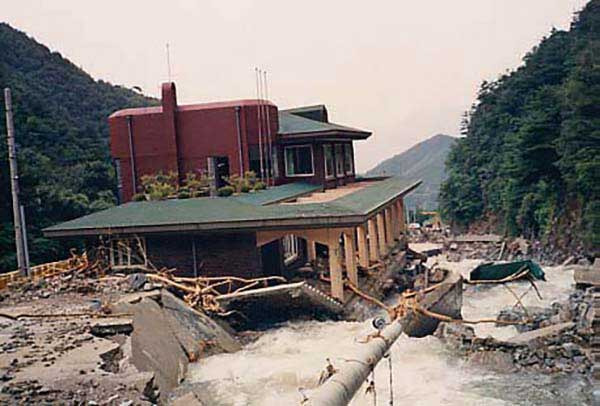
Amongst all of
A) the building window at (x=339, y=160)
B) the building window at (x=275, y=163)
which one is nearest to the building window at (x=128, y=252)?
the building window at (x=275, y=163)

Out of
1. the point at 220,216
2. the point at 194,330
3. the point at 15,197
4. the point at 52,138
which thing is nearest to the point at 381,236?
the point at 220,216

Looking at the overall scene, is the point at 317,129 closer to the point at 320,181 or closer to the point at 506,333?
the point at 320,181

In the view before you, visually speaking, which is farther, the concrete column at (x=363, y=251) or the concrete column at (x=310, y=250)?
the concrete column at (x=310, y=250)

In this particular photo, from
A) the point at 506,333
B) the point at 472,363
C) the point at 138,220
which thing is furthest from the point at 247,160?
the point at 472,363

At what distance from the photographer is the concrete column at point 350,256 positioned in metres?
14.5

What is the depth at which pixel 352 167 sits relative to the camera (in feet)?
90.3

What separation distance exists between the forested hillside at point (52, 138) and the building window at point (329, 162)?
34.4 ft

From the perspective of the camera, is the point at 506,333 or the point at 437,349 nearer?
the point at 437,349

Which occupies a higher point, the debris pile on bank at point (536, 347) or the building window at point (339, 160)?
the building window at point (339, 160)

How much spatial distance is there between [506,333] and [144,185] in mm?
12470

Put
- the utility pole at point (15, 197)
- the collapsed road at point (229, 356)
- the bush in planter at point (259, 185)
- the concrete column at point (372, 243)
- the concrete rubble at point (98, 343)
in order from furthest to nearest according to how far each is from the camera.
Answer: the bush in planter at point (259, 185) → the concrete column at point (372, 243) → the utility pole at point (15, 197) → the collapsed road at point (229, 356) → the concrete rubble at point (98, 343)

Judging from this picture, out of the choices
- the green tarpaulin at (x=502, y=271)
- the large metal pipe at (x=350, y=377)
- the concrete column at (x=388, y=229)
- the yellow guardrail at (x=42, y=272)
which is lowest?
the green tarpaulin at (x=502, y=271)

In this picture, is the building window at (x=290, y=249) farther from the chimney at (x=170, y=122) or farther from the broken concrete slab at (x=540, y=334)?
the broken concrete slab at (x=540, y=334)

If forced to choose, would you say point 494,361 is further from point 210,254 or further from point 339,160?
point 339,160
